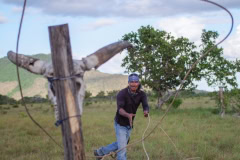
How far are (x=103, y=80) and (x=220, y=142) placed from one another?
13540 cm

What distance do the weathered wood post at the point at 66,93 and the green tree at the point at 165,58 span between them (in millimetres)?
18889

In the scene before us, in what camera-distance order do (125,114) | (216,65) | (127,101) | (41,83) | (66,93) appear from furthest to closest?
(41,83) < (216,65) < (127,101) < (125,114) < (66,93)

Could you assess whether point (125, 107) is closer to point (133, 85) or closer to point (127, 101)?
point (127, 101)

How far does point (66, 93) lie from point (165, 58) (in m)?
19.9

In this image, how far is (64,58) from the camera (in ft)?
13.4

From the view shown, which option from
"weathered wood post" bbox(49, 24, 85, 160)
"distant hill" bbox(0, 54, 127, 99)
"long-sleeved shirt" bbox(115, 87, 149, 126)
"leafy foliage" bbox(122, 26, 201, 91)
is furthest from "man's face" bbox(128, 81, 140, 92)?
"distant hill" bbox(0, 54, 127, 99)

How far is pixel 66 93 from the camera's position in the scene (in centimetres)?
414

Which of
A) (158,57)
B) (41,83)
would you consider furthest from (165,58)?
(41,83)

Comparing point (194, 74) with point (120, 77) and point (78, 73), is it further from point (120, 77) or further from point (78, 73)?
point (120, 77)

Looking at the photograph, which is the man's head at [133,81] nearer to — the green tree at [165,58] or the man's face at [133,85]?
the man's face at [133,85]

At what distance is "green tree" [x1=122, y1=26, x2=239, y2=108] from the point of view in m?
23.2

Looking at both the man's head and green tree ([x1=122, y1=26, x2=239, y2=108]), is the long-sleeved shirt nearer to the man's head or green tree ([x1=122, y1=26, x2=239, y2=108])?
the man's head

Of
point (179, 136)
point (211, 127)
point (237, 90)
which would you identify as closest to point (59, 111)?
point (179, 136)

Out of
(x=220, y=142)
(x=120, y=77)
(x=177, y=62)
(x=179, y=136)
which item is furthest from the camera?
(x=120, y=77)
